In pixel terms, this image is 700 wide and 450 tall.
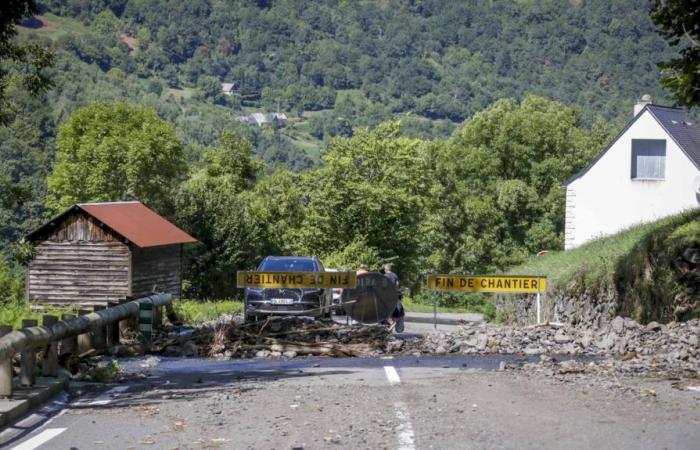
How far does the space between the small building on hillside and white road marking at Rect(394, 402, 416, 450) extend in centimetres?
3923

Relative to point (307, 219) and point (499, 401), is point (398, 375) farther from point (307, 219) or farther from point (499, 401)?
point (307, 219)

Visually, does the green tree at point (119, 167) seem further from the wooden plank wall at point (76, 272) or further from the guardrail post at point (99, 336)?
the guardrail post at point (99, 336)

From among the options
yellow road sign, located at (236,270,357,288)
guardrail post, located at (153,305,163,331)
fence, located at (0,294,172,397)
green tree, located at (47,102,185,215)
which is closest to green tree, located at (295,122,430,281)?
green tree, located at (47,102,185,215)

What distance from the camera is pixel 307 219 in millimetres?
70562

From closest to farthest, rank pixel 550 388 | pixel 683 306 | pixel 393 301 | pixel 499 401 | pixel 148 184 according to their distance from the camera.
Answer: pixel 499 401, pixel 550 388, pixel 683 306, pixel 393 301, pixel 148 184

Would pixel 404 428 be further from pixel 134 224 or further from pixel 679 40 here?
pixel 134 224

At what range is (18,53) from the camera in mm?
16703

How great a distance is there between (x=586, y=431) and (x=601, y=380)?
11.7ft

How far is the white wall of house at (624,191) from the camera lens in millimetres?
52469

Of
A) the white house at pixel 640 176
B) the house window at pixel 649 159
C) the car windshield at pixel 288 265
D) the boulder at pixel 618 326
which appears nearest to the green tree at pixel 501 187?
the white house at pixel 640 176

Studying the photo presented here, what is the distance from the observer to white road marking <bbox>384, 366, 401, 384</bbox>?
13.8m

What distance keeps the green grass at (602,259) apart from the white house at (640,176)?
20.9m

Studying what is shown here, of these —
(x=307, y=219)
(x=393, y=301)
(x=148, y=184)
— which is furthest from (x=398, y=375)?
(x=148, y=184)

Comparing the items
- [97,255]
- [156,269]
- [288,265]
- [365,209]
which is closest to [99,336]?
[288,265]
